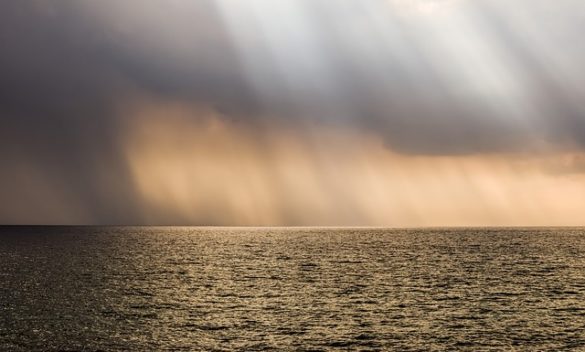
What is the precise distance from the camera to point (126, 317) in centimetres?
6278

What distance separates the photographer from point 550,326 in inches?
2328

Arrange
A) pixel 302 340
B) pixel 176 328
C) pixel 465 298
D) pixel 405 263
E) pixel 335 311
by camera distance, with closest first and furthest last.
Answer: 1. pixel 302 340
2. pixel 176 328
3. pixel 335 311
4. pixel 465 298
5. pixel 405 263

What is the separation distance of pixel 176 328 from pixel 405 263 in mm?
94332

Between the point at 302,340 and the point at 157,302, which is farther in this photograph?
the point at 157,302

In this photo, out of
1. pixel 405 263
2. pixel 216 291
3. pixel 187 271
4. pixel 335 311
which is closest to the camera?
pixel 335 311

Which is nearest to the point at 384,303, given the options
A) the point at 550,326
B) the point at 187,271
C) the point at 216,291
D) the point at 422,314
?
the point at 422,314

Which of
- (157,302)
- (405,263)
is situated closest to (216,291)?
(157,302)

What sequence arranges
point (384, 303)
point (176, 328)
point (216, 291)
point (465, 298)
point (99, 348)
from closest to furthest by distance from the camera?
1. point (99, 348)
2. point (176, 328)
3. point (384, 303)
4. point (465, 298)
5. point (216, 291)

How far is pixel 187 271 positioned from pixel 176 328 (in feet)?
215

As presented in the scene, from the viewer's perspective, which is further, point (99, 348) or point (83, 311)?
point (83, 311)

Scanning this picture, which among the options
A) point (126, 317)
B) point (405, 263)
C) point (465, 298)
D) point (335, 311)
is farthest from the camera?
point (405, 263)

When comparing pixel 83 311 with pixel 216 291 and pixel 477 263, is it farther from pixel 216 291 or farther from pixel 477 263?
pixel 477 263

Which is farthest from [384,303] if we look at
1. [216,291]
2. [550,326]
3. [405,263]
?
[405,263]

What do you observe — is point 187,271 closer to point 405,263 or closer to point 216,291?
point 216,291
